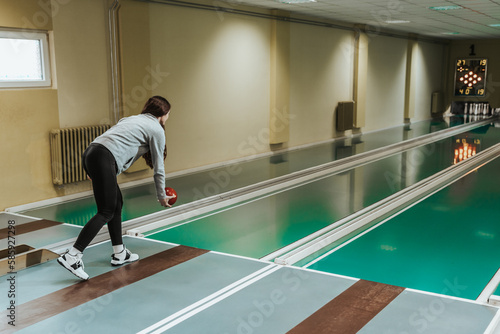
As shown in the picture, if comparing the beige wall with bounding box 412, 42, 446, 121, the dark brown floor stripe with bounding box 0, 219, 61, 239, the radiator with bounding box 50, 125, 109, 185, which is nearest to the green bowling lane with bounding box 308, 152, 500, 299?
the dark brown floor stripe with bounding box 0, 219, 61, 239

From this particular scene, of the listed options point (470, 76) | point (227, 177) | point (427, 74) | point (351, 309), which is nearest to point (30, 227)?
point (227, 177)

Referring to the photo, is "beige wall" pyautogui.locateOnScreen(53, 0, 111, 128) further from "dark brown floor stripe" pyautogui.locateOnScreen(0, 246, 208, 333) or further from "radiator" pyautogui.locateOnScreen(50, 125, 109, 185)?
"dark brown floor stripe" pyautogui.locateOnScreen(0, 246, 208, 333)

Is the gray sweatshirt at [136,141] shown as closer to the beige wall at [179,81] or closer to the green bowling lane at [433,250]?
the green bowling lane at [433,250]

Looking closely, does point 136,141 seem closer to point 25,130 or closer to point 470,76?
point 25,130

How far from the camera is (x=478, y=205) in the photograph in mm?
6801

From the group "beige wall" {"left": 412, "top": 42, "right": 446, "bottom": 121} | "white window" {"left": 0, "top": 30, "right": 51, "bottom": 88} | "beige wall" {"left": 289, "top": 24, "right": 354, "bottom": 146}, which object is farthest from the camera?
"beige wall" {"left": 412, "top": 42, "right": 446, "bottom": 121}

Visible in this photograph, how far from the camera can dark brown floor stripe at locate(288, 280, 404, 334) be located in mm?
Result: 3268

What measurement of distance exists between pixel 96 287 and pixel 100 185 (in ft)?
2.49

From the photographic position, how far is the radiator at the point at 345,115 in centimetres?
1401

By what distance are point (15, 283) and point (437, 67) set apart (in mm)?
20288

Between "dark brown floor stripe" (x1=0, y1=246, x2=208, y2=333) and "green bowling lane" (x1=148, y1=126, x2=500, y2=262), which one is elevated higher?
"dark brown floor stripe" (x1=0, y1=246, x2=208, y2=333)

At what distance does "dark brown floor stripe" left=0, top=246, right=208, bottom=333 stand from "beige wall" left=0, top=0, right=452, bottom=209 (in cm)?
291

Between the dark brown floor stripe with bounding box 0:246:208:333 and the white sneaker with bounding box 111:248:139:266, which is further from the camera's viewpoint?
the white sneaker with bounding box 111:248:139:266

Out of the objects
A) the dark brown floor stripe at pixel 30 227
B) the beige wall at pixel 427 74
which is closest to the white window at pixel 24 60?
the dark brown floor stripe at pixel 30 227
